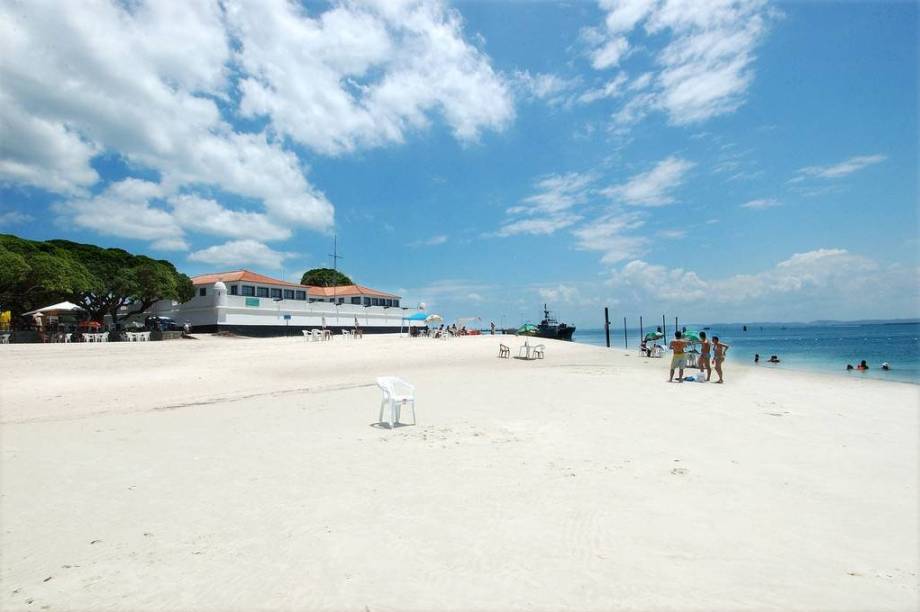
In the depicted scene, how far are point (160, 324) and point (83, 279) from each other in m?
5.48

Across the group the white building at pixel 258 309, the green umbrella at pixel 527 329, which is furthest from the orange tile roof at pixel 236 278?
the green umbrella at pixel 527 329

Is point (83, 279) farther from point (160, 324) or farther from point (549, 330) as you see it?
point (549, 330)

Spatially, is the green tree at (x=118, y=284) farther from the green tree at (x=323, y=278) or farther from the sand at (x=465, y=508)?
the green tree at (x=323, y=278)

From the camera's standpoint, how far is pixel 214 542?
154 inches

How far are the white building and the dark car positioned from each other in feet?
6.23

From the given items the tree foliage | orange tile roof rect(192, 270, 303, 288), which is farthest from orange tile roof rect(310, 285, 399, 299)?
the tree foliage

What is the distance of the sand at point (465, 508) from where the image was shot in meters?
3.19

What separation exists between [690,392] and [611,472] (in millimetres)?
8411

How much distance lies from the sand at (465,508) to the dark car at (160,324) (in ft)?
92.0

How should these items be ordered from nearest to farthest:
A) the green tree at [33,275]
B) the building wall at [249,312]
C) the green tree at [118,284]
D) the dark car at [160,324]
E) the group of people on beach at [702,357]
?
the group of people on beach at [702,357] < the green tree at [33,275] < the dark car at [160,324] < the green tree at [118,284] < the building wall at [249,312]

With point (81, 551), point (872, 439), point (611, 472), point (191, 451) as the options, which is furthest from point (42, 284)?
point (872, 439)

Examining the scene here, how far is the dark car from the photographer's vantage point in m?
35.7

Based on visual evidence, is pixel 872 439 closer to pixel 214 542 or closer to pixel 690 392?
pixel 690 392

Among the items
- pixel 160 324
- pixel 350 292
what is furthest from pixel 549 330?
pixel 160 324
